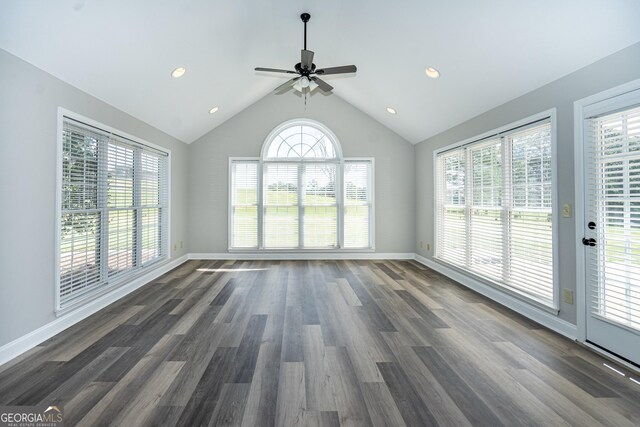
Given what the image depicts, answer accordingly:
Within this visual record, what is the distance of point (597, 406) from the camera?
5.73ft

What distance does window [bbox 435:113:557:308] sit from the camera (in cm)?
302

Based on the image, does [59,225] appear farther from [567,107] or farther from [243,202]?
[567,107]

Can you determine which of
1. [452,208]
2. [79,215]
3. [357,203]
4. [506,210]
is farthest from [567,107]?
[79,215]

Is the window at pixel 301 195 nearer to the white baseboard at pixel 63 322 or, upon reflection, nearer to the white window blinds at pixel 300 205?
the white window blinds at pixel 300 205

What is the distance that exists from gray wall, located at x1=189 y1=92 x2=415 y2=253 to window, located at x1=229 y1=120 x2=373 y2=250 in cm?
18

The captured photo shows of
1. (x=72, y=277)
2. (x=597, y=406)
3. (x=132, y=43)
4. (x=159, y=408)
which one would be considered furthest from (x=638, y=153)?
(x=72, y=277)

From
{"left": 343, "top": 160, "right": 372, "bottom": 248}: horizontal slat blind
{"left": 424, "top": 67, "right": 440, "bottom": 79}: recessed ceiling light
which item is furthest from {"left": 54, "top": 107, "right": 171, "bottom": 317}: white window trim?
{"left": 424, "top": 67, "right": 440, "bottom": 79}: recessed ceiling light

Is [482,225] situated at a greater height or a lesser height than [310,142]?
lesser

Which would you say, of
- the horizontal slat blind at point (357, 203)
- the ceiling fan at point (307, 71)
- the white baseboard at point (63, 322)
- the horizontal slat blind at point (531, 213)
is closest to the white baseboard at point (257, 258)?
the white baseboard at point (63, 322)

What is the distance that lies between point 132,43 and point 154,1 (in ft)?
1.67

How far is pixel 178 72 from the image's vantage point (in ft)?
11.8

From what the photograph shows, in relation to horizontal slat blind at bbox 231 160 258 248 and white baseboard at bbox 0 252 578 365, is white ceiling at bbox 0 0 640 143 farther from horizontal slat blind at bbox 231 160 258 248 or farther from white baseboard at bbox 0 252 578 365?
white baseboard at bbox 0 252 578 365

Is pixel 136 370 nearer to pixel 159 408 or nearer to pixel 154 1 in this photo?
pixel 159 408

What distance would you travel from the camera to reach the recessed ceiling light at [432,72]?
11.8 feet
